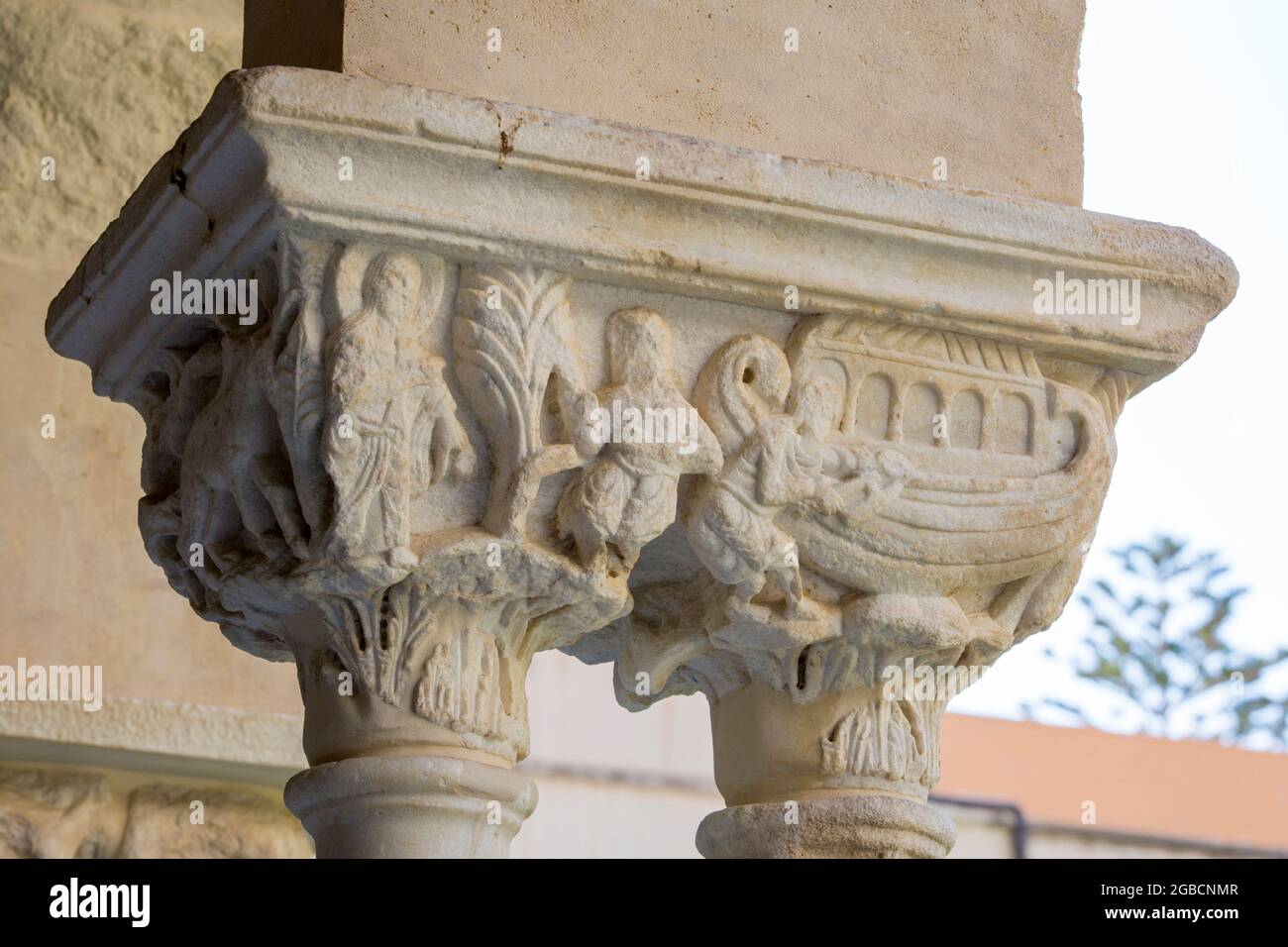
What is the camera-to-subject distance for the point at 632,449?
162 centimetres

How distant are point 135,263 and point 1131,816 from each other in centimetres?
503

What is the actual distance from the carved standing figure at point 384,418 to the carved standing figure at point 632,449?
12cm

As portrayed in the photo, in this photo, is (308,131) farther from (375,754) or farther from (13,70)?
(13,70)

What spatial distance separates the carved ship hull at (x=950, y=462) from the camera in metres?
1.75

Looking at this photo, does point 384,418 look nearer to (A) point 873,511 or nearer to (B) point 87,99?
(A) point 873,511

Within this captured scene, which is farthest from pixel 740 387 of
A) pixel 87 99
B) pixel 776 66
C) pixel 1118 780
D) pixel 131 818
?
pixel 1118 780

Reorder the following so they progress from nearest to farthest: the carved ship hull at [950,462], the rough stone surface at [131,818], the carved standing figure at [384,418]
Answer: the carved standing figure at [384,418]
the carved ship hull at [950,462]
the rough stone surface at [131,818]

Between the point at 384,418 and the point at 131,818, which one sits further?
the point at 131,818

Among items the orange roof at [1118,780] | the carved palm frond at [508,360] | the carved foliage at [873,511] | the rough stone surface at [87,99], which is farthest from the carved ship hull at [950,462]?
the orange roof at [1118,780]

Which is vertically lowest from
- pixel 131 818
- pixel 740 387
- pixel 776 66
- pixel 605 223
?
pixel 131 818

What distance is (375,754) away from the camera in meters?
1.63

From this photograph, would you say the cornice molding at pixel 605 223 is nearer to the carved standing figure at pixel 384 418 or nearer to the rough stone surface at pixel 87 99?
the carved standing figure at pixel 384 418

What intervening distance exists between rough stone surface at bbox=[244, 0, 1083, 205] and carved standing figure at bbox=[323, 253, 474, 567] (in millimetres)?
207

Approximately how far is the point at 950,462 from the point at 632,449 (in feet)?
1.16
